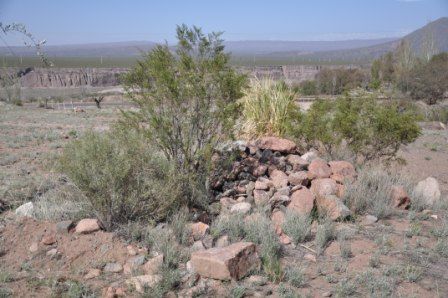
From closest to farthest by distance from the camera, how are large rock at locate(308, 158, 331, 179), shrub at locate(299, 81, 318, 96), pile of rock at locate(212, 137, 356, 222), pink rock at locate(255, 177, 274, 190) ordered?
1. pile of rock at locate(212, 137, 356, 222)
2. pink rock at locate(255, 177, 274, 190)
3. large rock at locate(308, 158, 331, 179)
4. shrub at locate(299, 81, 318, 96)

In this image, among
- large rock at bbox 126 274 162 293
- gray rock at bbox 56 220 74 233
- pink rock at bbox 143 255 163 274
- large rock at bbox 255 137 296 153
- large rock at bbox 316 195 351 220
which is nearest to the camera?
large rock at bbox 126 274 162 293

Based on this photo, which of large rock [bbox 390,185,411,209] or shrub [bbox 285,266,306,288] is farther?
large rock [bbox 390,185,411,209]

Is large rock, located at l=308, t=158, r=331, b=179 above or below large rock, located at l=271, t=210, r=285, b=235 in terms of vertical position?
above

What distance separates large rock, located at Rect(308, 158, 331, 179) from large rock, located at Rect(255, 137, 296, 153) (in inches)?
36.5

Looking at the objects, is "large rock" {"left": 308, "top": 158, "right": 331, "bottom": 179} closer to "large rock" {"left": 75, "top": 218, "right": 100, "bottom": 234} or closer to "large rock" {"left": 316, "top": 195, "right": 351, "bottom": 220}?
"large rock" {"left": 316, "top": 195, "right": 351, "bottom": 220}

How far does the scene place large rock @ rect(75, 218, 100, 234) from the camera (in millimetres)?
4902

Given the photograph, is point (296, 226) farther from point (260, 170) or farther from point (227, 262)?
point (260, 170)

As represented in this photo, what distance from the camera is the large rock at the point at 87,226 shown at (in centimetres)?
490

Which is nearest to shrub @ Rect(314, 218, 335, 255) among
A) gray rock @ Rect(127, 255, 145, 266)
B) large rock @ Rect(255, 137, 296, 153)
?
gray rock @ Rect(127, 255, 145, 266)

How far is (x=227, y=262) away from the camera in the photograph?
13.4 feet

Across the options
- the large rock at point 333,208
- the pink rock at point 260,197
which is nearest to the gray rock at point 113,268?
the pink rock at point 260,197

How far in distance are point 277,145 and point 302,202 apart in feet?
7.44

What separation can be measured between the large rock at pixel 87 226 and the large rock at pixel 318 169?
3443 mm

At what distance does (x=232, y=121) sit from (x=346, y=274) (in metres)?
2.88
